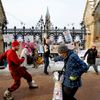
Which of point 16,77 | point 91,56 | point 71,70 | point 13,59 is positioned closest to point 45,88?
point 16,77

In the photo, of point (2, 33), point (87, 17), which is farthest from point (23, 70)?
point (87, 17)

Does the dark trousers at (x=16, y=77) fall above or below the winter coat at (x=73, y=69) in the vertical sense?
below

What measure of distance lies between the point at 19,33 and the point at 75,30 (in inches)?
169

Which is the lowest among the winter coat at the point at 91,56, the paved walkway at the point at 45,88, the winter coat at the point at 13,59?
the paved walkway at the point at 45,88

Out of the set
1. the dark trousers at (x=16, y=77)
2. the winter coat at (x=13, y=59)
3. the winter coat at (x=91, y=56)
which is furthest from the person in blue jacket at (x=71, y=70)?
the winter coat at (x=91, y=56)

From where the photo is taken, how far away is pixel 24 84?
13922 millimetres

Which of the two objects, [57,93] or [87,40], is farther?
[87,40]

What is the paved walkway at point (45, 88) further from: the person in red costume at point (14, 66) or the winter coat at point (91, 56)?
the winter coat at point (91, 56)

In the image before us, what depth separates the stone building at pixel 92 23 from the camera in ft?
82.8

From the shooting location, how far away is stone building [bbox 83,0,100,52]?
25.2 metres

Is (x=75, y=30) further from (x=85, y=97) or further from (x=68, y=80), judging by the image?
(x=68, y=80)

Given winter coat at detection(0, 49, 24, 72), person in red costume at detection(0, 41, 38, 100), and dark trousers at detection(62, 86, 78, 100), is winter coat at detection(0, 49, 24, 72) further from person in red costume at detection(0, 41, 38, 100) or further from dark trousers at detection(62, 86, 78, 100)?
dark trousers at detection(62, 86, 78, 100)

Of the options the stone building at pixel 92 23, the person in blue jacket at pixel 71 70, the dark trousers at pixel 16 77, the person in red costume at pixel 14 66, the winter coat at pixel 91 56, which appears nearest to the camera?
the person in blue jacket at pixel 71 70

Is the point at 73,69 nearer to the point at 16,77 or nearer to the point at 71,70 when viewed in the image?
the point at 71,70
